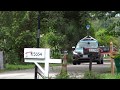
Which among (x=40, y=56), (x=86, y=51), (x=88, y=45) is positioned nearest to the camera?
(x=40, y=56)

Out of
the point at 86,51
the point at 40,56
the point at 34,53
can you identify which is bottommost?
the point at 86,51

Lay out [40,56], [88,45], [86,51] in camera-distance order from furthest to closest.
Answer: [88,45], [86,51], [40,56]

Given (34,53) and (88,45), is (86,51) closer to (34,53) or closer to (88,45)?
(88,45)

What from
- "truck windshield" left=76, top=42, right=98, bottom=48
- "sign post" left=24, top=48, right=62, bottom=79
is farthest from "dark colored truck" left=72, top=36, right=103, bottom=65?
"sign post" left=24, top=48, right=62, bottom=79

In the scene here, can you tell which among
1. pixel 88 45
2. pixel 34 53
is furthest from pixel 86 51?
pixel 34 53

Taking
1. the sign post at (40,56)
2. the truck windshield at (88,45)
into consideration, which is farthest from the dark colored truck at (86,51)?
the sign post at (40,56)

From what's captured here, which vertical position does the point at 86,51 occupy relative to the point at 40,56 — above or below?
below

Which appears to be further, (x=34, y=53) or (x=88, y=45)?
→ (x=88, y=45)

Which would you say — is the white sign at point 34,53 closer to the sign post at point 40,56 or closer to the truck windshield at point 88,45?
the sign post at point 40,56
